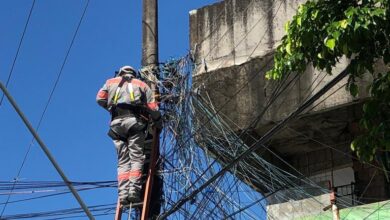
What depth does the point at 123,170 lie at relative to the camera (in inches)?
349

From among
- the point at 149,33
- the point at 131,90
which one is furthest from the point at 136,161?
the point at 149,33

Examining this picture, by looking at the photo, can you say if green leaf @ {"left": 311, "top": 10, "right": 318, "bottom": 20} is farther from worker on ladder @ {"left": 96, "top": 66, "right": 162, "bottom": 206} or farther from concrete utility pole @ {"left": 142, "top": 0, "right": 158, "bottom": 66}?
concrete utility pole @ {"left": 142, "top": 0, "right": 158, "bottom": 66}

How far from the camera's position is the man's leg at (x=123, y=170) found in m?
8.65

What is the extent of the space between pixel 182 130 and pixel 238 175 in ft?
4.59

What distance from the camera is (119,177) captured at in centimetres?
880

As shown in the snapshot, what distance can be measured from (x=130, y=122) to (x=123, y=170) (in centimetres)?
56

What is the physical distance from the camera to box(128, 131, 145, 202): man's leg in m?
8.63

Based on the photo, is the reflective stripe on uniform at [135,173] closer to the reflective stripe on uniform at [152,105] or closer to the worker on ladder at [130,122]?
the worker on ladder at [130,122]

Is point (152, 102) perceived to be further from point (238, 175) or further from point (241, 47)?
point (241, 47)

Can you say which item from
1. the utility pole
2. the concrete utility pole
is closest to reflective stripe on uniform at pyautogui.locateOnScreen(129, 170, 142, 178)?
the utility pole

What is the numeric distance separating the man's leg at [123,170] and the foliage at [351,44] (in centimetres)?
304

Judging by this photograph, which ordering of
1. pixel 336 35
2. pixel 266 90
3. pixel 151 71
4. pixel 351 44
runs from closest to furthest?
pixel 336 35 → pixel 351 44 → pixel 151 71 → pixel 266 90

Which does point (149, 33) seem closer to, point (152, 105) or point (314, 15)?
point (152, 105)

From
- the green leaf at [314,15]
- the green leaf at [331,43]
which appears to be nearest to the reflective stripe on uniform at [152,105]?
the green leaf at [314,15]
